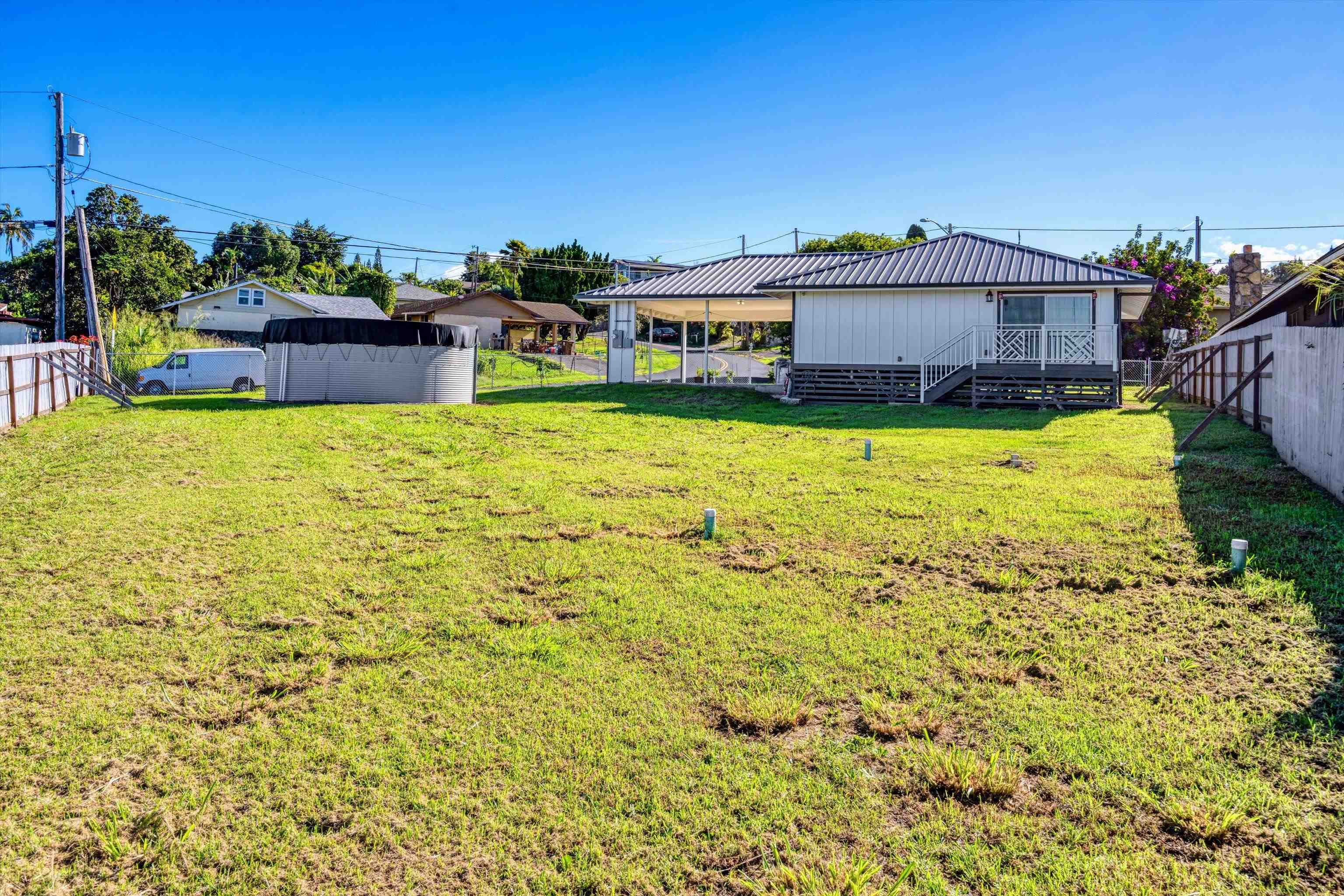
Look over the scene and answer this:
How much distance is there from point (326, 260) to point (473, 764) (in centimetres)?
7292

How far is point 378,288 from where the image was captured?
53344mm

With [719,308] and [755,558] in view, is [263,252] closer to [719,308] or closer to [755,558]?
[719,308]

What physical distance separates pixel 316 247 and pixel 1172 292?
210 ft

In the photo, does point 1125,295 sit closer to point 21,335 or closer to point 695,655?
point 695,655

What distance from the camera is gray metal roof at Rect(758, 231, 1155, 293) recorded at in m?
18.2

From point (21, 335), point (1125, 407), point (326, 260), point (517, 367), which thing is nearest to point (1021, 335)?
point (1125, 407)

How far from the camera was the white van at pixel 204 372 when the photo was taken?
23.5 metres

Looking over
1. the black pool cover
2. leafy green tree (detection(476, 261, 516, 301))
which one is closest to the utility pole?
the black pool cover

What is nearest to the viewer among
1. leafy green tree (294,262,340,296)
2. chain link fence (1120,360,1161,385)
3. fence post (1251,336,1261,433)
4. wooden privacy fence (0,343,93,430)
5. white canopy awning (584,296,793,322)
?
fence post (1251,336,1261,433)

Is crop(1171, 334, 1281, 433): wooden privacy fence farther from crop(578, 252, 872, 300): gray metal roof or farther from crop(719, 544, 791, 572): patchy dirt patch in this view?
crop(578, 252, 872, 300): gray metal roof

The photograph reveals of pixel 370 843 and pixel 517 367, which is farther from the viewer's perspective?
pixel 517 367

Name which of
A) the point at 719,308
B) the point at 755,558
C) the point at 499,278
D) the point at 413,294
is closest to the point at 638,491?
the point at 755,558

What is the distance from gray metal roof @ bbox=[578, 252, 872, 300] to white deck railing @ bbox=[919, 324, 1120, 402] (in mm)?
4637

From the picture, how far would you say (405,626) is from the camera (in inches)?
203
